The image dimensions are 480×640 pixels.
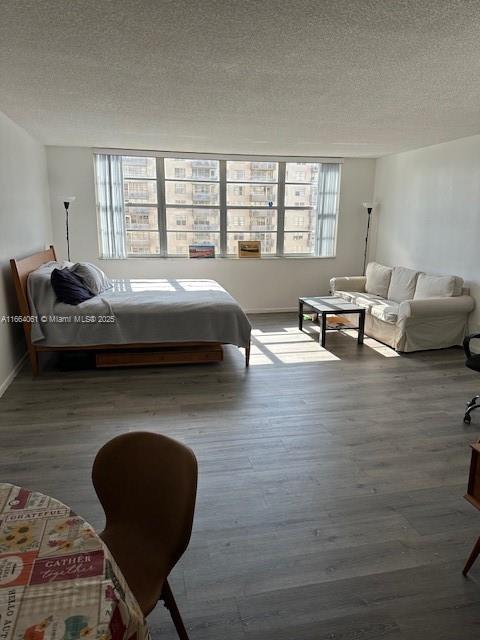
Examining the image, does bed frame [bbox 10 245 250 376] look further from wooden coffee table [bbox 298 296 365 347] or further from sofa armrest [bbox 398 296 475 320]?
sofa armrest [bbox 398 296 475 320]

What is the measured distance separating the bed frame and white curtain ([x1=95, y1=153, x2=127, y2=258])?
175 centimetres

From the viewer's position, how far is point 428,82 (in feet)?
9.76

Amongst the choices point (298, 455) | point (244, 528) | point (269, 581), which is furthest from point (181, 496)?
point (298, 455)

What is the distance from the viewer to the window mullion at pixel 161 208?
6328 millimetres

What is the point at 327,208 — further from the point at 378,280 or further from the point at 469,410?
the point at 469,410

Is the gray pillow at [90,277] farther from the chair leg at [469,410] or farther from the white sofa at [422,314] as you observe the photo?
the chair leg at [469,410]

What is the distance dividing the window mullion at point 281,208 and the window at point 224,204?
15 millimetres

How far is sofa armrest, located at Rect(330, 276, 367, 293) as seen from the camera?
6395 millimetres

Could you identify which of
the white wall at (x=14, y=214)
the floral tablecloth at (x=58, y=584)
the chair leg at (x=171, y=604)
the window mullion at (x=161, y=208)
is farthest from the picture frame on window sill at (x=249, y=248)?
the floral tablecloth at (x=58, y=584)

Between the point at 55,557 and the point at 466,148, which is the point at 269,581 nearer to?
the point at 55,557

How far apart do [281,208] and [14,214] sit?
3.91m

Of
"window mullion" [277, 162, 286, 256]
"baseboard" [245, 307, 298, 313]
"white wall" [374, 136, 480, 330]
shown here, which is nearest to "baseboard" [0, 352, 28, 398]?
"baseboard" [245, 307, 298, 313]

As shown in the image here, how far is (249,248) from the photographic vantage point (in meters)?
6.73

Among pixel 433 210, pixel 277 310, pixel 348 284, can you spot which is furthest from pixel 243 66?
pixel 277 310
